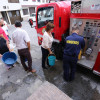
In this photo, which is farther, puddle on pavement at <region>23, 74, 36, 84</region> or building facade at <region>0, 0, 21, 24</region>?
building facade at <region>0, 0, 21, 24</region>

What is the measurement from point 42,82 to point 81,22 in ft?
7.29

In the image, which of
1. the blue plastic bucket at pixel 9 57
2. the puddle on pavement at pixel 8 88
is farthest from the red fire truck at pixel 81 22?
the puddle on pavement at pixel 8 88

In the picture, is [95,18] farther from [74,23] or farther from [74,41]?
[74,41]

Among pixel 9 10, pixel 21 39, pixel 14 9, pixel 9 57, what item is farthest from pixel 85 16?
pixel 14 9

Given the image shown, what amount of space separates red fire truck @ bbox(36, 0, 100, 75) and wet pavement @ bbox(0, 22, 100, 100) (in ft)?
1.39

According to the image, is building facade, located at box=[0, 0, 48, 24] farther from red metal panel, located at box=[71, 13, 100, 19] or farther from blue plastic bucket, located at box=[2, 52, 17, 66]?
red metal panel, located at box=[71, 13, 100, 19]

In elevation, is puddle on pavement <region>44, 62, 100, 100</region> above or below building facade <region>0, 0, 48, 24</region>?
below

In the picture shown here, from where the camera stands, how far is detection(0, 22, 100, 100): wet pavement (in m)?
2.09

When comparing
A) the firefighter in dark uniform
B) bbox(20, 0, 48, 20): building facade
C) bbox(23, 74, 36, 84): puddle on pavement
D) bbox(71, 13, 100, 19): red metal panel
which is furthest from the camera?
bbox(20, 0, 48, 20): building facade

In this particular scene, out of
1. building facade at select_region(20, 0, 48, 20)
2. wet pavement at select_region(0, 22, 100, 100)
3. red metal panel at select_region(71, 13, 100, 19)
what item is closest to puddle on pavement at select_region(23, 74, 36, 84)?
wet pavement at select_region(0, 22, 100, 100)

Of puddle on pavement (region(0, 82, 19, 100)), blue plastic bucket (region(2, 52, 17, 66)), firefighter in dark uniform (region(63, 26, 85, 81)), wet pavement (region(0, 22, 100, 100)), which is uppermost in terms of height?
firefighter in dark uniform (region(63, 26, 85, 81))

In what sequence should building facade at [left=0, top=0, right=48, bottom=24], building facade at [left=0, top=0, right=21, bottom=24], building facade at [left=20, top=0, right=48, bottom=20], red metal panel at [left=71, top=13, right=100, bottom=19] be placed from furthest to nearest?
building facade at [left=20, top=0, right=48, bottom=20] < building facade at [left=0, top=0, right=48, bottom=24] < building facade at [left=0, top=0, right=21, bottom=24] < red metal panel at [left=71, top=13, right=100, bottom=19]

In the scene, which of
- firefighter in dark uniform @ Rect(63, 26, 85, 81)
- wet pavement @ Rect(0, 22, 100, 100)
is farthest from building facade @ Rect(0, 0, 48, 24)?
firefighter in dark uniform @ Rect(63, 26, 85, 81)

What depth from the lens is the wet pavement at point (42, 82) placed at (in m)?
2.09
